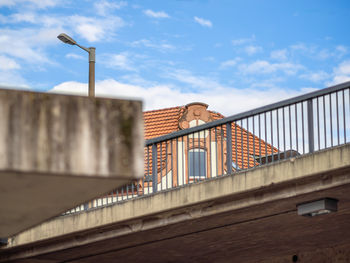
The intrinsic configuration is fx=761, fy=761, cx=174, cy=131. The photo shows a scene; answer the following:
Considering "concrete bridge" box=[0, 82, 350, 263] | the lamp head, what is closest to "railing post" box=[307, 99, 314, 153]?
"concrete bridge" box=[0, 82, 350, 263]

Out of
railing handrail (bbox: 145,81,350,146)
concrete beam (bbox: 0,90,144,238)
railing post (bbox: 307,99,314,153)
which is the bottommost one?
concrete beam (bbox: 0,90,144,238)

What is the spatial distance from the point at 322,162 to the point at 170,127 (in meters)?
29.6

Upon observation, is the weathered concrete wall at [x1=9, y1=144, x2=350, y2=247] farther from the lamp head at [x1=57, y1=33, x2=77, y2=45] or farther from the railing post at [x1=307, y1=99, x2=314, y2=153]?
the lamp head at [x1=57, y1=33, x2=77, y2=45]

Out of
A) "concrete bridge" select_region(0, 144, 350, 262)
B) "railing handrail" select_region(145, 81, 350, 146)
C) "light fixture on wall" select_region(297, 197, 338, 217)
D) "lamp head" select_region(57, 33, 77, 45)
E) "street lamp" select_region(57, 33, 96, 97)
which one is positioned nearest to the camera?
"railing handrail" select_region(145, 81, 350, 146)

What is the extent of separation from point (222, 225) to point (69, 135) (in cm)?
985

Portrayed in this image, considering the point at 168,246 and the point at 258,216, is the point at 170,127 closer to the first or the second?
the point at 168,246

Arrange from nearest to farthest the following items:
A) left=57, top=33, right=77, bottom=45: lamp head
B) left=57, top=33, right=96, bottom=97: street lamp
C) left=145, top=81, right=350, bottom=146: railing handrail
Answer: left=145, top=81, right=350, bottom=146: railing handrail → left=57, top=33, right=96, bottom=97: street lamp → left=57, top=33, right=77, bottom=45: lamp head

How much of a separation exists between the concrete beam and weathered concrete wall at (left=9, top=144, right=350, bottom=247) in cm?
613

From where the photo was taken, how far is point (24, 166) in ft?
17.3

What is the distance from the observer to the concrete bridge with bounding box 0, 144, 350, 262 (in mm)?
11914

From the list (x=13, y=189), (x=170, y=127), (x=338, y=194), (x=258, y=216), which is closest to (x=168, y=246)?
(x=258, y=216)

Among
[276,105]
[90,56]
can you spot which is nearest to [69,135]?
[276,105]

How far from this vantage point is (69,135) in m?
5.42

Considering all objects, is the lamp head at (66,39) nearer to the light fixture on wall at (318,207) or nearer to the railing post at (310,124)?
the light fixture on wall at (318,207)
